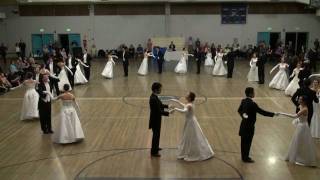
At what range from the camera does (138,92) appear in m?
17.9

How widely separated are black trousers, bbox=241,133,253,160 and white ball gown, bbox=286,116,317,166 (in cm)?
92

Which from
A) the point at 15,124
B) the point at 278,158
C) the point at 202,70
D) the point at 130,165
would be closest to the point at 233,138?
the point at 278,158

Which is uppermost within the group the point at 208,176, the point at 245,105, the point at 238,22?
the point at 238,22

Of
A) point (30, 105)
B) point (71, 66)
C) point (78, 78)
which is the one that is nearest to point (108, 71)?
point (78, 78)

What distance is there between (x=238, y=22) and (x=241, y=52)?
252 centimetres

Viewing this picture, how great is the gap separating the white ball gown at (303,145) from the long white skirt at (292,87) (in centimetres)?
773

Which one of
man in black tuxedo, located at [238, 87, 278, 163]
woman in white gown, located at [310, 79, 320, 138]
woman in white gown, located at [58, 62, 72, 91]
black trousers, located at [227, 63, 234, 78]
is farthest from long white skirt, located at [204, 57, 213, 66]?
man in black tuxedo, located at [238, 87, 278, 163]

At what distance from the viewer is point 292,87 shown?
54.8 ft

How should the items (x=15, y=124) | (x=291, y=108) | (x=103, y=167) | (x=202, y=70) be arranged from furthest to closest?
(x=202, y=70) < (x=291, y=108) < (x=15, y=124) < (x=103, y=167)

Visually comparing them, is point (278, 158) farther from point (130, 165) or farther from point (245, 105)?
point (130, 165)

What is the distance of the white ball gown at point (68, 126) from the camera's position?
1070cm

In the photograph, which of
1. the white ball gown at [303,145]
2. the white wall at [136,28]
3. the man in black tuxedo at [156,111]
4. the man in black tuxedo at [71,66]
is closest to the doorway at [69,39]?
the white wall at [136,28]

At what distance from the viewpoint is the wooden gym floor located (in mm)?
8922

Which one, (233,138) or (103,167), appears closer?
(103,167)
